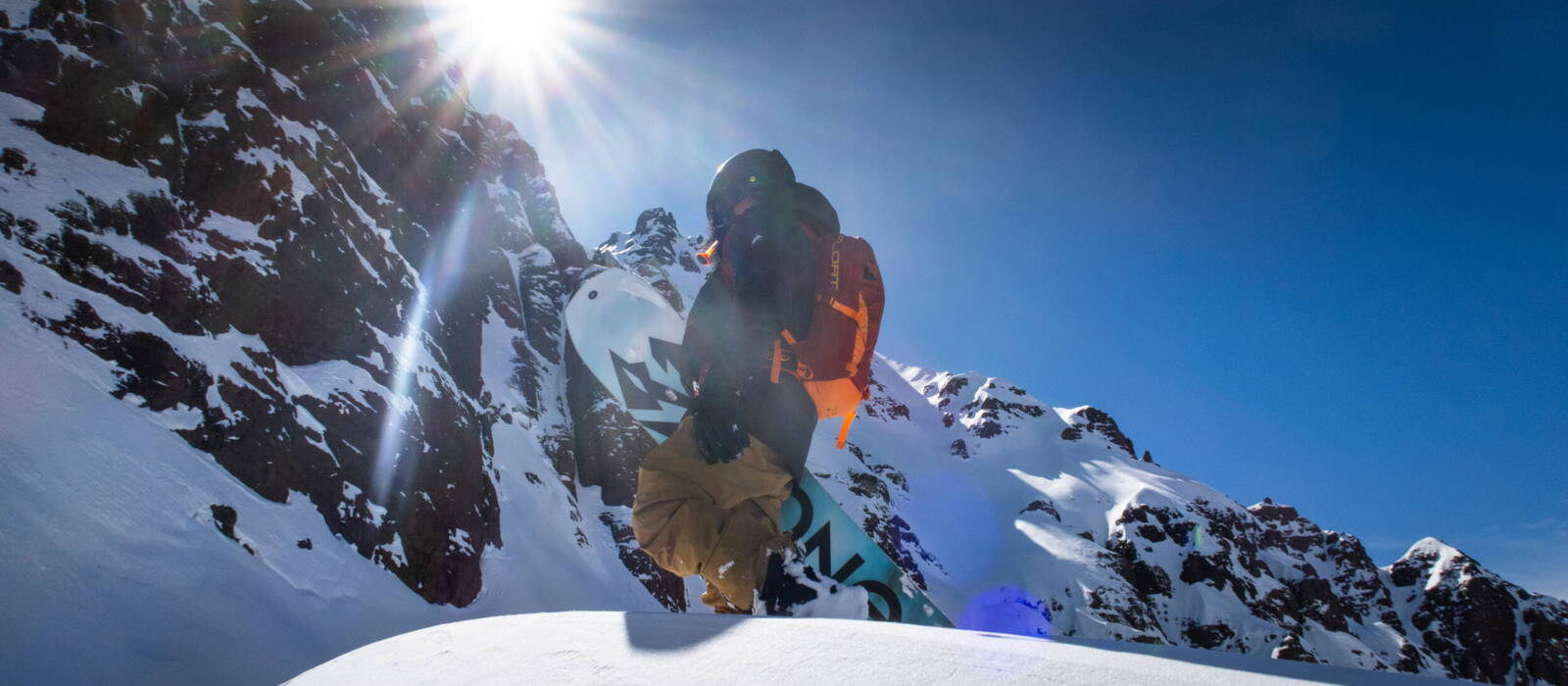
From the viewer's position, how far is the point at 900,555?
65.4m

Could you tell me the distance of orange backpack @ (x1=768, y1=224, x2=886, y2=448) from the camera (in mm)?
4020

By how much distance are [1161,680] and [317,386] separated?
19.7 metres

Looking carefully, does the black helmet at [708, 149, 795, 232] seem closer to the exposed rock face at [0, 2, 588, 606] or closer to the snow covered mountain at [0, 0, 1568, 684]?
the snow covered mountain at [0, 0, 1568, 684]

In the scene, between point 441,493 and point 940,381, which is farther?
point 940,381

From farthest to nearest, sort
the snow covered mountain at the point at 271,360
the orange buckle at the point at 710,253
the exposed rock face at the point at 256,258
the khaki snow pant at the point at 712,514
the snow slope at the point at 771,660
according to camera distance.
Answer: the exposed rock face at the point at 256,258 < the snow covered mountain at the point at 271,360 < the orange buckle at the point at 710,253 < the khaki snow pant at the point at 712,514 < the snow slope at the point at 771,660

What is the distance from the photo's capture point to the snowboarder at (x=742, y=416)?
134 inches

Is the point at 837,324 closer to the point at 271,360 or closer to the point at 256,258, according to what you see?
the point at 271,360

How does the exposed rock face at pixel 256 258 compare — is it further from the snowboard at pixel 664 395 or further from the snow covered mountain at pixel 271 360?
the snowboard at pixel 664 395

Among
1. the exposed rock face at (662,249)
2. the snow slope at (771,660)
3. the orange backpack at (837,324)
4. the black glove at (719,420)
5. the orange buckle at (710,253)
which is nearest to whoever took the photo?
the snow slope at (771,660)

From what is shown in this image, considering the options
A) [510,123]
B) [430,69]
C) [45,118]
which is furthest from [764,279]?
[510,123]

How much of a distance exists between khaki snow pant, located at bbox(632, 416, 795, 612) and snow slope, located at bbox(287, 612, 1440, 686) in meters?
1.06

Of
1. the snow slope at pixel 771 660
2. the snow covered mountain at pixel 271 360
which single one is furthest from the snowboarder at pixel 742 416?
the snow covered mountain at pixel 271 360

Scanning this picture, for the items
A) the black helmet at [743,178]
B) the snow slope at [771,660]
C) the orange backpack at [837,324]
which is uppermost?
the black helmet at [743,178]

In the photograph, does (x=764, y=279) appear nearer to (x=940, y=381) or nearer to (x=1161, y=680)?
(x=1161, y=680)
